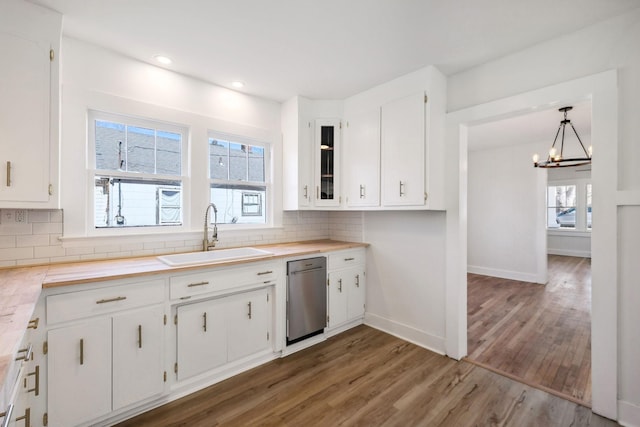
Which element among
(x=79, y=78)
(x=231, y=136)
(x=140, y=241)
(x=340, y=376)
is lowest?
(x=340, y=376)

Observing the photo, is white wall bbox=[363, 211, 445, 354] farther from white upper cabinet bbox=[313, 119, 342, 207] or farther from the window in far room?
the window in far room

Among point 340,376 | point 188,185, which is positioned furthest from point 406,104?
point 340,376

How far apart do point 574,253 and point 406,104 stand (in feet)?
27.6

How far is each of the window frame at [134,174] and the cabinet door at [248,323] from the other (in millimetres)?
931

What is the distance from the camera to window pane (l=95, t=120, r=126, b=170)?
7.71 feet

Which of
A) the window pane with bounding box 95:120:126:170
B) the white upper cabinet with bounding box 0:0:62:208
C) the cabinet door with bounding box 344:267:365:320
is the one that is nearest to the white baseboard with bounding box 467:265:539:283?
the cabinet door with bounding box 344:267:365:320

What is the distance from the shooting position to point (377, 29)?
6.70 ft

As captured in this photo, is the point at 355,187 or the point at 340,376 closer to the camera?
the point at 340,376

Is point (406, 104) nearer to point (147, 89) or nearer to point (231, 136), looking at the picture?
point (231, 136)

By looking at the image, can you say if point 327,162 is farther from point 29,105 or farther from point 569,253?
point 569,253

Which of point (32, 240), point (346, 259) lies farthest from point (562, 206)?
point (32, 240)

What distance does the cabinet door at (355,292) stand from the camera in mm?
3241

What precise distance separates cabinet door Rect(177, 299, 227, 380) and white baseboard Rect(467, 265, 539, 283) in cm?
544

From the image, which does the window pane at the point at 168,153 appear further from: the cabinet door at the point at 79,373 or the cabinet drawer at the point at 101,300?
the cabinet door at the point at 79,373
